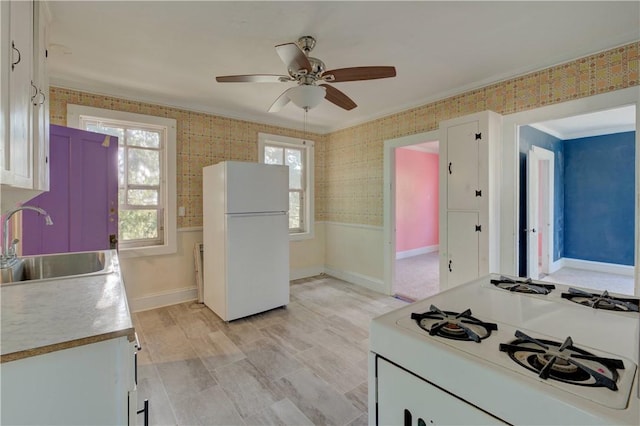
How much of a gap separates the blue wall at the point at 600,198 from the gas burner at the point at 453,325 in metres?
5.62

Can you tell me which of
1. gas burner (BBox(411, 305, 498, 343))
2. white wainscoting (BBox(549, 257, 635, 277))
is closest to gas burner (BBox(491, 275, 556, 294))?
gas burner (BBox(411, 305, 498, 343))

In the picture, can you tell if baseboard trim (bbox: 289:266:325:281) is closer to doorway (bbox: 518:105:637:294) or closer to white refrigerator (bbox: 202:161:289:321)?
white refrigerator (bbox: 202:161:289:321)

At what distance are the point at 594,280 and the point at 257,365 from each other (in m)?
5.18

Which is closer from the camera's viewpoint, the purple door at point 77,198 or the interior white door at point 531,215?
the purple door at point 77,198

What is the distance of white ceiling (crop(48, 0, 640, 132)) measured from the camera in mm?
1888

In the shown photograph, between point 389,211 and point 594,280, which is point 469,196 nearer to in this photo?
point 389,211

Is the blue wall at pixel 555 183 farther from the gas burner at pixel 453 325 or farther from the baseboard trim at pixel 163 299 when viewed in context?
the baseboard trim at pixel 163 299

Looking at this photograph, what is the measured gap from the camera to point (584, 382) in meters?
0.62

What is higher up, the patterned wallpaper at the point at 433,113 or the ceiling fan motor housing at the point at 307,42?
the ceiling fan motor housing at the point at 307,42

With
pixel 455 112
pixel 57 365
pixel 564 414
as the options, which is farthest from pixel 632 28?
pixel 57 365

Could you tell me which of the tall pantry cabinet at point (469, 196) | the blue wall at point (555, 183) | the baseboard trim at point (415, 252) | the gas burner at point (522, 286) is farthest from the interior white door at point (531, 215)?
the baseboard trim at point (415, 252)

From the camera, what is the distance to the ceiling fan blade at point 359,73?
1.96m

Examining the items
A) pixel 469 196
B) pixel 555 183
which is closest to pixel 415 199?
pixel 555 183

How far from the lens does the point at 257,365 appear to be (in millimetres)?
2324
